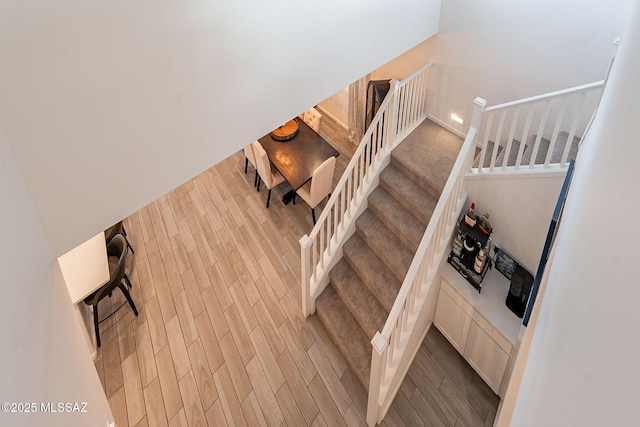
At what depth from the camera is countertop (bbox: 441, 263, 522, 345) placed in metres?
2.75

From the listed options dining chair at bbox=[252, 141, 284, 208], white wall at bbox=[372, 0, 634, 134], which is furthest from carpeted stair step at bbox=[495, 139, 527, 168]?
dining chair at bbox=[252, 141, 284, 208]

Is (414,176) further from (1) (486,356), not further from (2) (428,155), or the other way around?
(1) (486,356)

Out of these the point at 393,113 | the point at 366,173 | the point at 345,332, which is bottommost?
the point at 345,332

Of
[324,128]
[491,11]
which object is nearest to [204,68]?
[491,11]

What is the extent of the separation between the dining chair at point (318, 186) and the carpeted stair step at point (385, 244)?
793 millimetres

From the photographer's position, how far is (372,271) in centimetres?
356

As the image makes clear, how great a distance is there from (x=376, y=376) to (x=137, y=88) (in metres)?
2.30

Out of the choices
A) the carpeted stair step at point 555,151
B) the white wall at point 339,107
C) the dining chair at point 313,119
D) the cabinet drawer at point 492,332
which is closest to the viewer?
the cabinet drawer at point 492,332

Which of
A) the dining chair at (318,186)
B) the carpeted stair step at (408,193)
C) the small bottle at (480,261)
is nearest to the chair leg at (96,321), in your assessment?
the dining chair at (318,186)

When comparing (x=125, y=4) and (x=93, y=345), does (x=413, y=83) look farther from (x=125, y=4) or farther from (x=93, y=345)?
(x=93, y=345)

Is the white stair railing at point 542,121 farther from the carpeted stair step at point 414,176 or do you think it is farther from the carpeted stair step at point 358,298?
the carpeted stair step at point 358,298

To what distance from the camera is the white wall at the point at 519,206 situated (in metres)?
2.67

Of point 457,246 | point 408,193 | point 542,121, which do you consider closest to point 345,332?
point 457,246

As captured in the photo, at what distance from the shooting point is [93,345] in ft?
11.7
